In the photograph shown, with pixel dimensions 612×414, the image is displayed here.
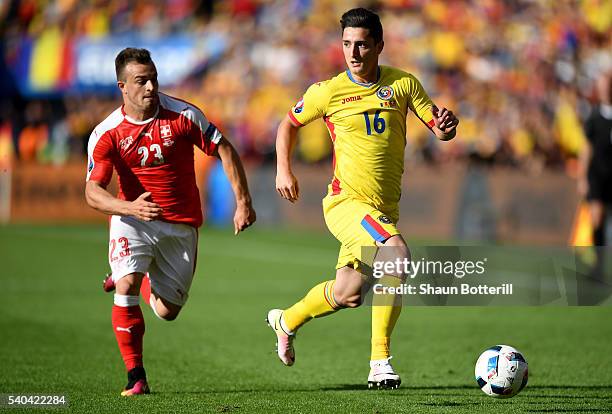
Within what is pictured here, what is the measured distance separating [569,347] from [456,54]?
1483 cm

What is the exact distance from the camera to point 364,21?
694 centimetres

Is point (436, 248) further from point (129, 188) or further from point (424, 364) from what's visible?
point (129, 188)

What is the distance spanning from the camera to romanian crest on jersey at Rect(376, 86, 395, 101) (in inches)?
282

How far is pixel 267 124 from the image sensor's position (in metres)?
25.1

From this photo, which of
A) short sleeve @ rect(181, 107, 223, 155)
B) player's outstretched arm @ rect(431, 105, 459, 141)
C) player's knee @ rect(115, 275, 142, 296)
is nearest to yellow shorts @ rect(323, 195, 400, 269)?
player's outstretched arm @ rect(431, 105, 459, 141)

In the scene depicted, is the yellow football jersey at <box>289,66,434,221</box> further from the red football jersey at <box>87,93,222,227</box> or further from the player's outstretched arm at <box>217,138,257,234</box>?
the red football jersey at <box>87,93,222,227</box>

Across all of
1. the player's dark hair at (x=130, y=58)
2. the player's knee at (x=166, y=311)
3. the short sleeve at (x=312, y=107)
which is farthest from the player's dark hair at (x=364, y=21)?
the player's knee at (x=166, y=311)

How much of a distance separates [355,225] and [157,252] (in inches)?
52.8

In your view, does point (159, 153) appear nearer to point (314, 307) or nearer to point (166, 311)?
point (166, 311)

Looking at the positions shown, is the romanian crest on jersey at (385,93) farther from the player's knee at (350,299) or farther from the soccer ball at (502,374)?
the soccer ball at (502,374)

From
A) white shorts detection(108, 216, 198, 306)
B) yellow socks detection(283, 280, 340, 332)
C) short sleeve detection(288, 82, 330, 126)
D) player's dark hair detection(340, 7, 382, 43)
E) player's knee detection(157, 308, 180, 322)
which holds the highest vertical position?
player's dark hair detection(340, 7, 382, 43)

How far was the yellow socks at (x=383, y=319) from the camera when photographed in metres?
7.12

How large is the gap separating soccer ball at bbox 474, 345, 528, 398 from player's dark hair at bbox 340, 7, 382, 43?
2.12 meters

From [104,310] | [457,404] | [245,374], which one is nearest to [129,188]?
[245,374]
